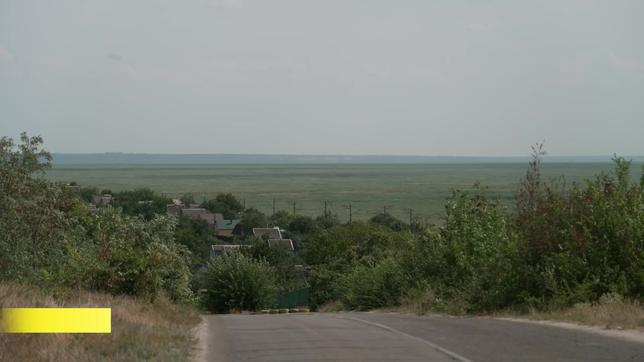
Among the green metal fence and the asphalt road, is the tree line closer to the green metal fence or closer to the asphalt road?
the asphalt road

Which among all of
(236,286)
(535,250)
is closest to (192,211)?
(236,286)

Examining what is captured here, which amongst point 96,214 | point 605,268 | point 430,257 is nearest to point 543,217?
point 605,268

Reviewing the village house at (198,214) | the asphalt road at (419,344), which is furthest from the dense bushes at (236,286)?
the village house at (198,214)

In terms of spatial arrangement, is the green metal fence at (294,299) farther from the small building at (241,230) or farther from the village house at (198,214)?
the small building at (241,230)

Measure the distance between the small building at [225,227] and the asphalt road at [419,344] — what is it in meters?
82.6

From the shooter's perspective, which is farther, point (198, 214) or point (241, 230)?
point (198, 214)

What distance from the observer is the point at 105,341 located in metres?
13.8

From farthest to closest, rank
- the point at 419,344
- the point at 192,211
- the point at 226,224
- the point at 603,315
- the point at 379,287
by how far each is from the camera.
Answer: the point at 226,224 < the point at 192,211 < the point at 379,287 < the point at 603,315 < the point at 419,344

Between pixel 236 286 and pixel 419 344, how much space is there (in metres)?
25.5

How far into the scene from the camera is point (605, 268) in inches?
829

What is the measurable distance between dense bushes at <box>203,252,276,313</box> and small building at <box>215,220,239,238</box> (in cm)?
5977

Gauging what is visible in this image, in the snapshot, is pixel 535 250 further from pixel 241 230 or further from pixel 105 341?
pixel 241 230

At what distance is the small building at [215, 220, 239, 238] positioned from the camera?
102269 mm

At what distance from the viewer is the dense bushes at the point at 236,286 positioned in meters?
39.9
